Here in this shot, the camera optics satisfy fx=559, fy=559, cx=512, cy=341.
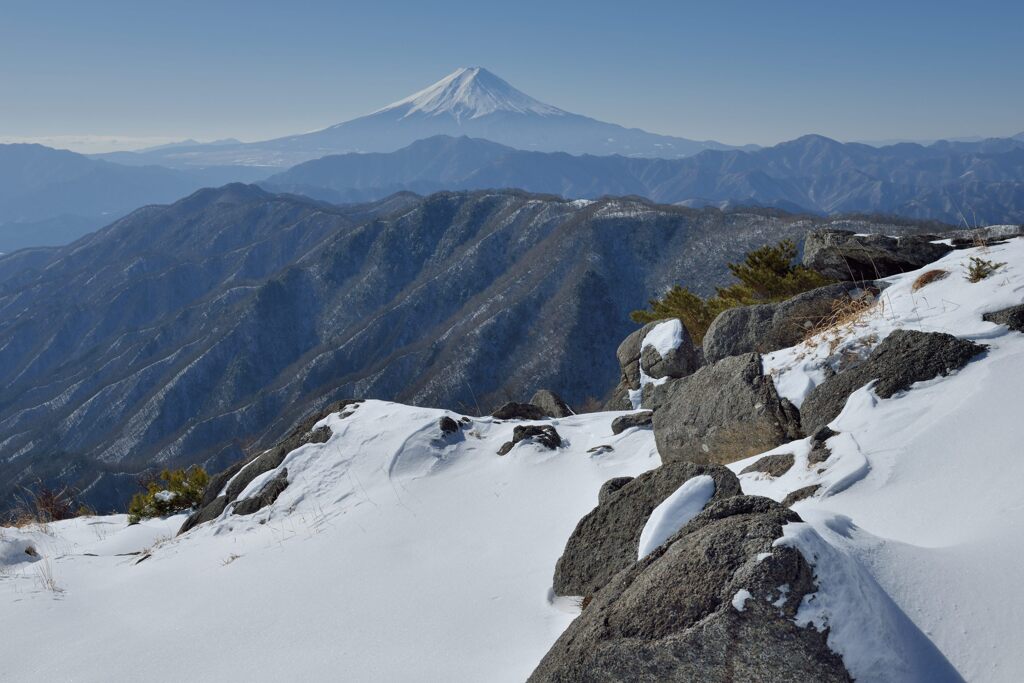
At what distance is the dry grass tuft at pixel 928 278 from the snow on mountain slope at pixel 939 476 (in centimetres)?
11

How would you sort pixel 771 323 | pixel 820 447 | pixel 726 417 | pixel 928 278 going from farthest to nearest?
pixel 771 323 < pixel 928 278 < pixel 726 417 < pixel 820 447

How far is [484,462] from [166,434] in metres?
139

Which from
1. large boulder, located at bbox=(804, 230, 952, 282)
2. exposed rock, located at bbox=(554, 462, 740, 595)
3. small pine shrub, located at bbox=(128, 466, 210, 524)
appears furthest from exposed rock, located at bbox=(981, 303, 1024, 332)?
small pine shrub, located at bbox=(128, 466, 210, 524)

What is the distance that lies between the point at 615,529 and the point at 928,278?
5854mm

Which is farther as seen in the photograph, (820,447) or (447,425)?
(447,425)

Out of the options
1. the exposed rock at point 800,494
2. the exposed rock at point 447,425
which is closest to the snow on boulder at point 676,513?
the exposed rock at point 800,494

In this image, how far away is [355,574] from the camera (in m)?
5.98

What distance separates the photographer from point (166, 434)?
12362 centimetres

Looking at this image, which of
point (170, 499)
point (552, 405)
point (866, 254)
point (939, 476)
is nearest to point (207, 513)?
point (170, 499)

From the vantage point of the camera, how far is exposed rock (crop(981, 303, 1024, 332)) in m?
5.50

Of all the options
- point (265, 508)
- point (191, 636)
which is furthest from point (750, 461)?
point (265, 508)

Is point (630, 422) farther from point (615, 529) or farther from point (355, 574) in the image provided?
point (355, 574)

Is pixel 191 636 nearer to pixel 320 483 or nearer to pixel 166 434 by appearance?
pixel 320 483

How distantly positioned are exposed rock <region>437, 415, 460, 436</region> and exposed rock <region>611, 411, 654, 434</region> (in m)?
2.82
